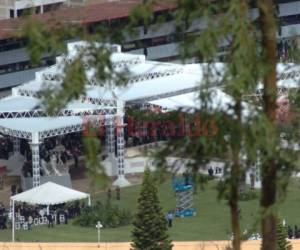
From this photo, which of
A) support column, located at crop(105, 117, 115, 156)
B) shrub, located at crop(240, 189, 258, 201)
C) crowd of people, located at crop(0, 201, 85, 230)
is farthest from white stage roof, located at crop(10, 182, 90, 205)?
support column, located at crop(105, 117, 115, 156)

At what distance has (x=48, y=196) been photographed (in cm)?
2766

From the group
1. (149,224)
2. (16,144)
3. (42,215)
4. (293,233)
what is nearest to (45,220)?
(42,215)

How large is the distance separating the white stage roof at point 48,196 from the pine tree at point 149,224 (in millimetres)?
7211

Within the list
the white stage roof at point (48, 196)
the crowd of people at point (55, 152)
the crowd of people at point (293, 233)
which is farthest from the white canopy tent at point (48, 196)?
the crowd of people at point (293, 233)

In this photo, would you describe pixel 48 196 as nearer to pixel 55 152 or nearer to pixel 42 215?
pixel 42 215

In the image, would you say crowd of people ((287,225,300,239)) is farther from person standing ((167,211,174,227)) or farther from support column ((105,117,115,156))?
support column ((105,117,115,156))

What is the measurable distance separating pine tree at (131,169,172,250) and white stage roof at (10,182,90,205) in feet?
23.7

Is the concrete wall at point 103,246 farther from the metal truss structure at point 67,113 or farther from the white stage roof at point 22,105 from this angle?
the metal truss structure at point 67,113

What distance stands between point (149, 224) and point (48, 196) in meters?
7.79

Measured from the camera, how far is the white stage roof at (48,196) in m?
27.4

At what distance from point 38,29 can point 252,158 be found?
1.48 m

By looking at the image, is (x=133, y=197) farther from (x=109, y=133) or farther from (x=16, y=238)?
A: (x=16, y=238)

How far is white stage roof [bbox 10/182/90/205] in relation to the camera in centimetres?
2744

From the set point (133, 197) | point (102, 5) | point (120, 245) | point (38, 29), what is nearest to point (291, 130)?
point (38, 29)
